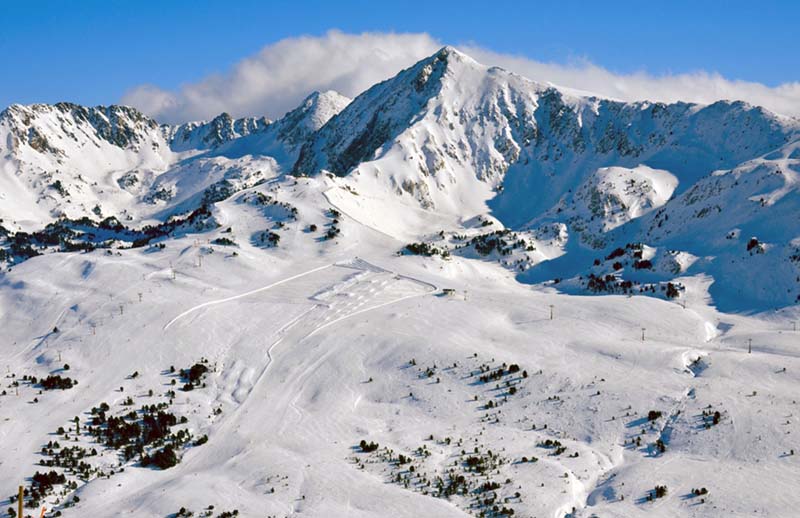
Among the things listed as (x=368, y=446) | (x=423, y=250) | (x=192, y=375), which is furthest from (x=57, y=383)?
(x=423, y=250)

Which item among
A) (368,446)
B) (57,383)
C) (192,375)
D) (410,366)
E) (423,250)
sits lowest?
(368,446)

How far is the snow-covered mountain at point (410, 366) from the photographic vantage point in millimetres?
55125

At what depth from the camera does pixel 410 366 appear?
265ft

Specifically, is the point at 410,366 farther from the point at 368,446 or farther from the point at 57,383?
the point at 57,383

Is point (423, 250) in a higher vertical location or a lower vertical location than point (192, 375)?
higher

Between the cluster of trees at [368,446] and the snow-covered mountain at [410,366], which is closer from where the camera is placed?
the snow-covered mountain at [410,366]

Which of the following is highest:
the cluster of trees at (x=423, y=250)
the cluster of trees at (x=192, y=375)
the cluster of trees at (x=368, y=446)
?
the cluster of trees at (x=423, y=250)

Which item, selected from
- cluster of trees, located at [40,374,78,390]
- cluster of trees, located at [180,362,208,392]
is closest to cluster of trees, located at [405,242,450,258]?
cluster of trees, located at [180,362,208,392]

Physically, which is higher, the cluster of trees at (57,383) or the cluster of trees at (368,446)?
the cluster of trees at (57,383)

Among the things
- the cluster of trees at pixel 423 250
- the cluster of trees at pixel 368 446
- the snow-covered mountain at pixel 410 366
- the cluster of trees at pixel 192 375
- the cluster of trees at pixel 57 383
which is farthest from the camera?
the cluster of trees at pixel 423 250

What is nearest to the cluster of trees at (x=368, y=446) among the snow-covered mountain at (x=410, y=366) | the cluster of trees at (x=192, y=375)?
the snow-covered mountain at (x=410, y=366)

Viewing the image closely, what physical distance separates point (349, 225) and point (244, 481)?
293 ft

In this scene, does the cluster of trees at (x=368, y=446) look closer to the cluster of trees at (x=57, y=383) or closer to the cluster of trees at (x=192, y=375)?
the cluster of trees at (x=192, y=375)

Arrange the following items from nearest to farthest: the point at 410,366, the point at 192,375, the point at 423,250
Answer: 1. the point at 410,366
2. the point at 192,375
3. the point at 423,250
